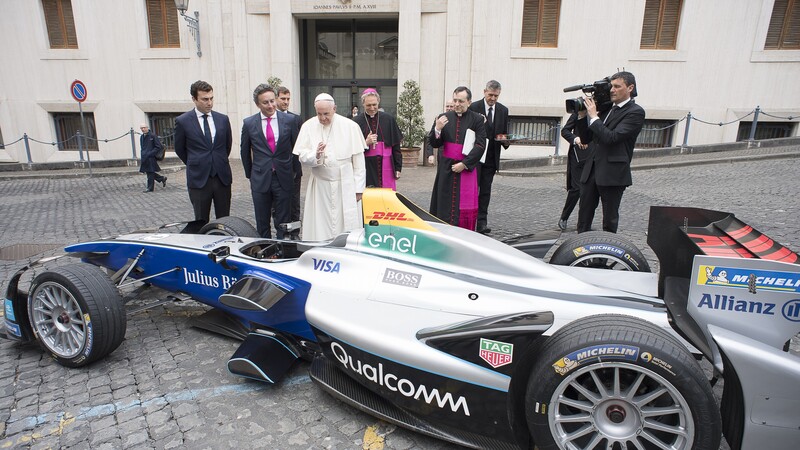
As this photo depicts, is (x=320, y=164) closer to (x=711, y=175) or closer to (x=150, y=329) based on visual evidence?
(x=150, y=329)

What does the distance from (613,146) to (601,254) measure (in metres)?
1.97

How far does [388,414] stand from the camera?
96.8 inches

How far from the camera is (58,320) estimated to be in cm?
327

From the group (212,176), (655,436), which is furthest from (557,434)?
(212,176)

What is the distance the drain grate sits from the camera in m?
5.64

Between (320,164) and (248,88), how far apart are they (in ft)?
40.6

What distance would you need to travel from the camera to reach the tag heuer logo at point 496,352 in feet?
7.10

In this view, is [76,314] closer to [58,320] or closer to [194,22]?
[58,320]

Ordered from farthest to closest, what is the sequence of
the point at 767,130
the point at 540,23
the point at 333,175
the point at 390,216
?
the point at 767,130 < the point at 540,23 < the point at 333,175 < the point at 390,216

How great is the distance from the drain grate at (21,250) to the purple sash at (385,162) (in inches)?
174

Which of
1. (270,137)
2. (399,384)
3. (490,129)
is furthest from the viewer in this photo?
(490,129)

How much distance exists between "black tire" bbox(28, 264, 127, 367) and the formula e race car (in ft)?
0.05

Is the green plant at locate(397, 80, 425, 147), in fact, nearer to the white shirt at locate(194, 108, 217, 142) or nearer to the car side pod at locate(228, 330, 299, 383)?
the white shirt at locate(194, 108, 217, 142)

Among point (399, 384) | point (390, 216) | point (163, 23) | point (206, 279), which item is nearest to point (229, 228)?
point (206, 279)
